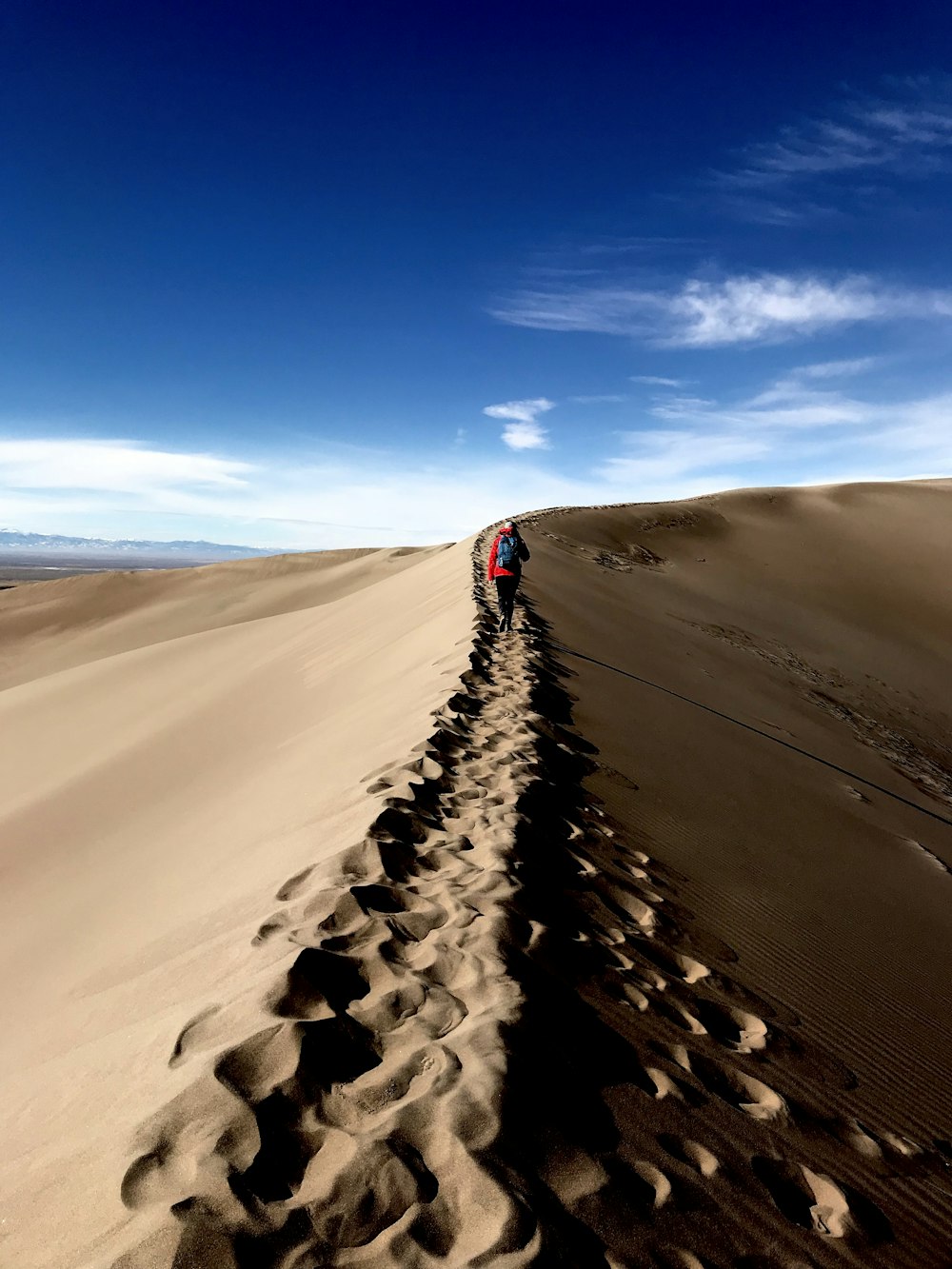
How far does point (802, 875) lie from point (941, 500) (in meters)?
45.2

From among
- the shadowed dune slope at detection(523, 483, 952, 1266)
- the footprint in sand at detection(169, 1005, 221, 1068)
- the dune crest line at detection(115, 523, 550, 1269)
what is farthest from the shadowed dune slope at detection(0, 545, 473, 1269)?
the shadowed dune slope at detection(523, 483, 952, 1266)

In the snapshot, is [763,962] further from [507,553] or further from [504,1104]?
[507,553]

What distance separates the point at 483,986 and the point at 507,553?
7.28m

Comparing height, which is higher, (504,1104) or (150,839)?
(504,1104)

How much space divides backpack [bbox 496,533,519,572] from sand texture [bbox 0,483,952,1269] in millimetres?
965

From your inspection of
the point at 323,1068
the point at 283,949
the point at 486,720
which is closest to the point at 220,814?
the point at 486,720

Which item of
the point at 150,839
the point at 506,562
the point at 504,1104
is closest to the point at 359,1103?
the point at 504,1104

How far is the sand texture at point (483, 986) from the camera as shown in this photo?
73.0 inches

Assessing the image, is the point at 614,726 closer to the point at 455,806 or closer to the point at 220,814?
the point at 455,806

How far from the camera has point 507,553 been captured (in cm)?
955

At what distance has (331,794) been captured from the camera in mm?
5012

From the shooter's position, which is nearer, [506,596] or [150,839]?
[150,839]

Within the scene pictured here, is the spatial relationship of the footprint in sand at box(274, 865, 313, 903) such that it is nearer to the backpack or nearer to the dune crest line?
the dune crest line

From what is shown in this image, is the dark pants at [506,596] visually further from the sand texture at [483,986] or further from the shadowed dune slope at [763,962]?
the shadowed dune slope at [763,962]
